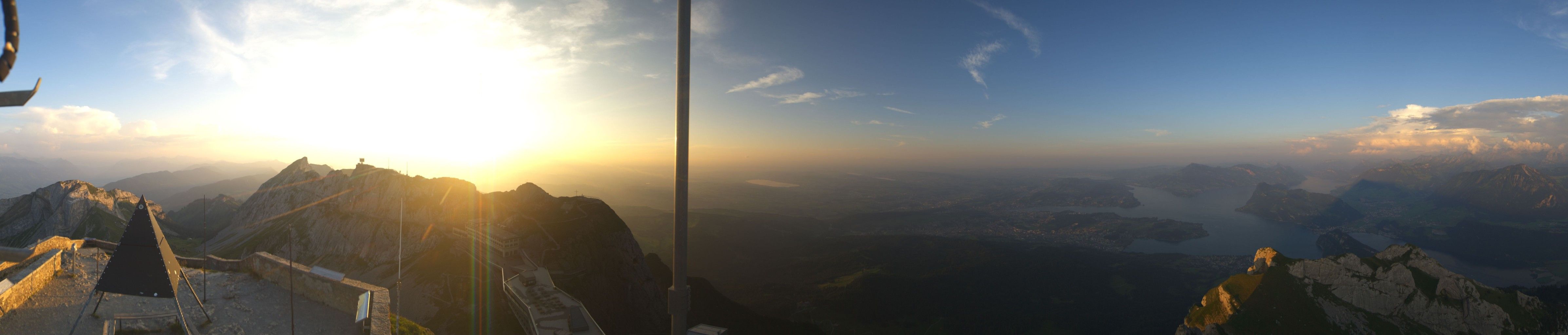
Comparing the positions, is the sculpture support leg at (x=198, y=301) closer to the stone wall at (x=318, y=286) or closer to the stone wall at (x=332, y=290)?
the stone wall at (x=318, y=286)

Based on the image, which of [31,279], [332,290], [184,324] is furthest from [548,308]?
[184,324]

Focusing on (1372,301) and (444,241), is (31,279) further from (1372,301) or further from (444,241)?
(1372,301)

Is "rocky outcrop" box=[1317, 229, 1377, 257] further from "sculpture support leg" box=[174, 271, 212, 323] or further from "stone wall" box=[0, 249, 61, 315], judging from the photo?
"stone wall" box=[0, 249, 61, 315]

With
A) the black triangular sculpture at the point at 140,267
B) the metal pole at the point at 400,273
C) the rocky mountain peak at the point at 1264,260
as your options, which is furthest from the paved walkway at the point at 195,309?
the rocky mountain peak at the point at 1264,260

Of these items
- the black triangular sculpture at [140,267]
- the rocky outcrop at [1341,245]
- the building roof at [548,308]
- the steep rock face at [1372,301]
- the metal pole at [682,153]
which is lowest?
the rocky outcrop at [1341,245]

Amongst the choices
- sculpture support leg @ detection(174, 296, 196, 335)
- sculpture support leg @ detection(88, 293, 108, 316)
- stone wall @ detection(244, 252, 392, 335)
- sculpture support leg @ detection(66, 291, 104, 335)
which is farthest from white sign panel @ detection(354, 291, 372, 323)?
sculpture support leg @ detection(88, 293, 108, 316)

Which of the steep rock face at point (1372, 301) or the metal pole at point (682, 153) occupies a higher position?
the metal pole at point (682, 153)
